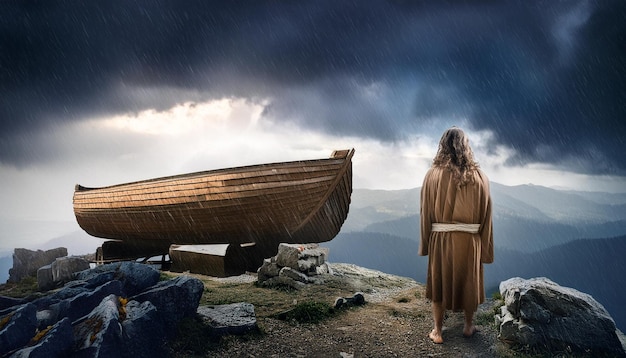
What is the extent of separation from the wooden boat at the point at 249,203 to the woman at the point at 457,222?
20.9ft

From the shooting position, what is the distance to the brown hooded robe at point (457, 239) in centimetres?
547

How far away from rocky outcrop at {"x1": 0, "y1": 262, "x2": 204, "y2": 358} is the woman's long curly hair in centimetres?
387

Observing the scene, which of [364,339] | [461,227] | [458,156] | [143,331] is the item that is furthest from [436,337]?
[143,331]

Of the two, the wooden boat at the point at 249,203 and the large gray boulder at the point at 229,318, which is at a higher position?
the wooden boat at the point at 249,203

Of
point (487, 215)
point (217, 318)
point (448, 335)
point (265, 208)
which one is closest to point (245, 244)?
point (265, 208)

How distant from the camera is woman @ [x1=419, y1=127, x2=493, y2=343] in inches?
215

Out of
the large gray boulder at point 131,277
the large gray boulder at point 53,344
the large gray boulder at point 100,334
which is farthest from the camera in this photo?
the large gray boulder at point 131,277

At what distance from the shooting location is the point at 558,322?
17.9 ft

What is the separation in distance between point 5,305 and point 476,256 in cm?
667

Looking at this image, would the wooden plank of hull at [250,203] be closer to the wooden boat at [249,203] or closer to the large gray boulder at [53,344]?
the wooden boat at [249,203]

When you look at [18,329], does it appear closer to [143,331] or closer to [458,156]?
[143,331]

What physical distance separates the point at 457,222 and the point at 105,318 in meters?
4.46

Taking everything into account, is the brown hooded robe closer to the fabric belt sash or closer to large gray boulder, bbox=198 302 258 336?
the fabric belt sash

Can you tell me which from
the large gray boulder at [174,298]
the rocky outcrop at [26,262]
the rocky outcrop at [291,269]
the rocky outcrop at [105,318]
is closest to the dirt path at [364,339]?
the large gray boulder at [174,298]
